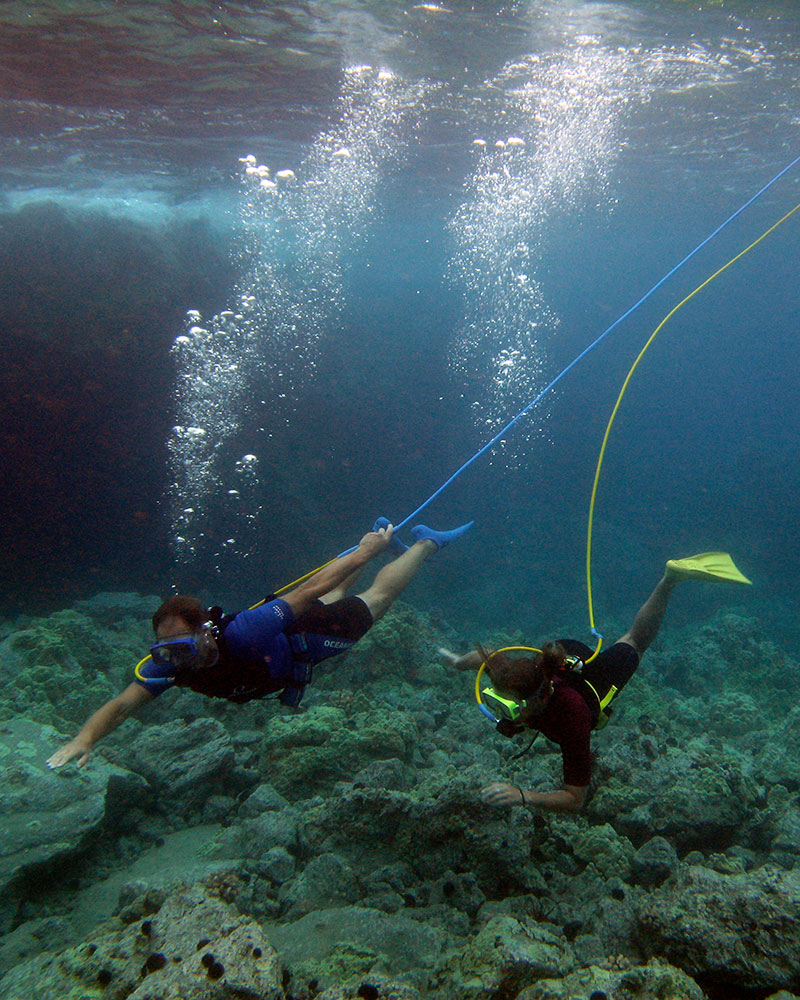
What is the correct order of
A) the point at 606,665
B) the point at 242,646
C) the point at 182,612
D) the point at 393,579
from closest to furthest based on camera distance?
the point at 182,612 → the point at 242,646 → the point at 606,665 → the point at 393,579

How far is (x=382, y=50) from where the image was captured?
9.78m

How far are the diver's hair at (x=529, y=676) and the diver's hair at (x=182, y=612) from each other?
1.76 meters

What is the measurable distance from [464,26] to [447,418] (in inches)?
737

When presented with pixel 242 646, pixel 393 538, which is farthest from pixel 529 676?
pixel 393 538

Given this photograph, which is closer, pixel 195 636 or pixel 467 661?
pixel 195 636

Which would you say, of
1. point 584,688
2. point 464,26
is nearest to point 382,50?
point 464,26

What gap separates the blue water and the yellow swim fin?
946 cm

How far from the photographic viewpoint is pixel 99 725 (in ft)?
10.0

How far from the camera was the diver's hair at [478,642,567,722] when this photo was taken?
2.82 metres

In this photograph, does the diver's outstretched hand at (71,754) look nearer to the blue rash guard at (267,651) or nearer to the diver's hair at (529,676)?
the blue rash guard at (267,651)

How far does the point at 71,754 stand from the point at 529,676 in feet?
8.26

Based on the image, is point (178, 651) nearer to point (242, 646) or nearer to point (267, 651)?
point (242, 646)

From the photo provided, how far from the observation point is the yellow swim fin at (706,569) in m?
4.37

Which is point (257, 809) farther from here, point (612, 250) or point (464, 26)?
point (612, 250)
